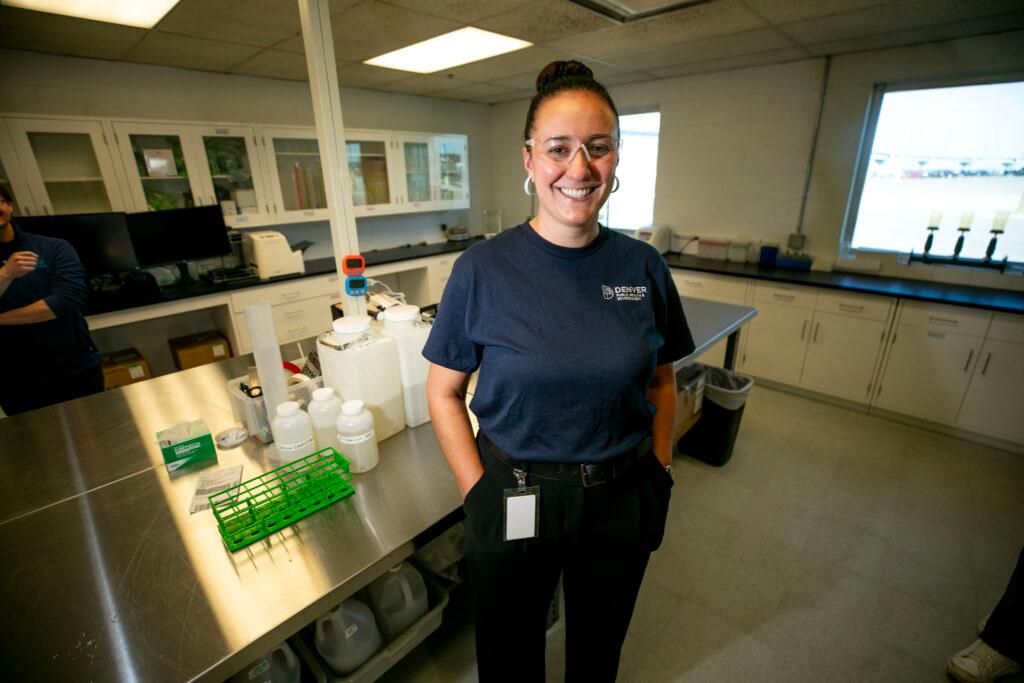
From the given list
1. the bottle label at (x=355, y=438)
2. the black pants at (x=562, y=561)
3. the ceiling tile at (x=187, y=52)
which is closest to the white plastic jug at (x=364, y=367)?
the bottle label at (x=355, y=438)

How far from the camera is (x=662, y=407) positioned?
3.86ft

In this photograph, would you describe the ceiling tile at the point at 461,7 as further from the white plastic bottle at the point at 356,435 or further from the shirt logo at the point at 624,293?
the white plastic bottle at the point at 356,435

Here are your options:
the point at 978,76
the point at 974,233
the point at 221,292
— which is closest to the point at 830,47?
the point at 978,76

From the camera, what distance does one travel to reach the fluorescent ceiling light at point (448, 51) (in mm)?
2791

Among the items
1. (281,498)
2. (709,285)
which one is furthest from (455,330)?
(709,285)

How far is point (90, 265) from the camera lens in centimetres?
286

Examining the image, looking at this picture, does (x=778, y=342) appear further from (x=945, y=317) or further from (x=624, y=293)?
(x=624, y=293)

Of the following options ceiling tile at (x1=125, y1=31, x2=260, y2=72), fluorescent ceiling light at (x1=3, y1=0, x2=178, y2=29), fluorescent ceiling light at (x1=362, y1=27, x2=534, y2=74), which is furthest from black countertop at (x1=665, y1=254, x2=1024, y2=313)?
fluorescent ceiling light at (x1=3, y1=0, x2=178, y2=29)

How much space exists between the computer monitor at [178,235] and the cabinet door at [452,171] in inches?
82.4

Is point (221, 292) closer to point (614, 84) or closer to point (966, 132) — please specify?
point (614, 84)

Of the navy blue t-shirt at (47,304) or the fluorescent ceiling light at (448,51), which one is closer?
the navy blue t-shirt at (47,304)

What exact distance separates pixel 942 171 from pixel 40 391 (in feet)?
17.7

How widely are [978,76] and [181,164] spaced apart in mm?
5305

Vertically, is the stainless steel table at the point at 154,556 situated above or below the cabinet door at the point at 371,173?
below
